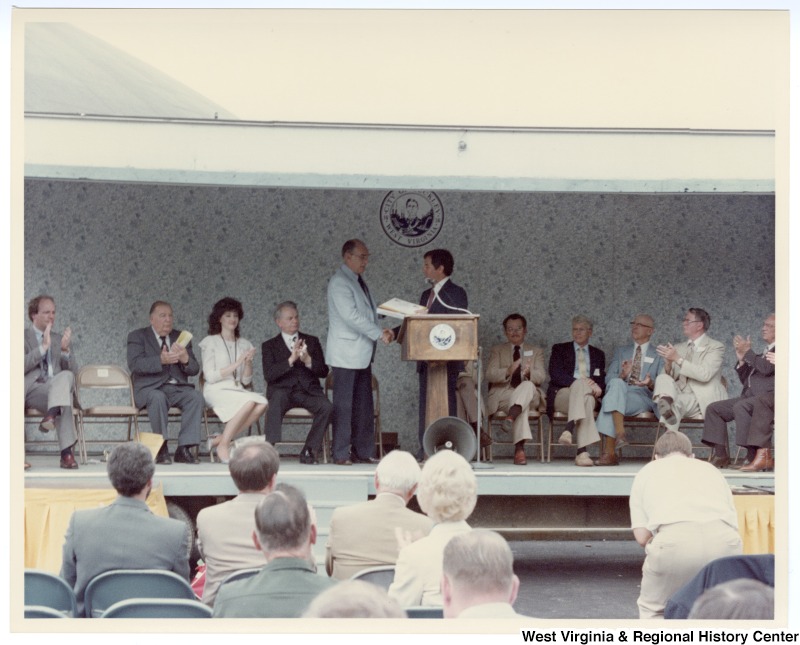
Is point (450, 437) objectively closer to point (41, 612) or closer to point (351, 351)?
point (351, 351)

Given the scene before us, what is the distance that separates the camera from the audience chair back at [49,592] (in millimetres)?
3850

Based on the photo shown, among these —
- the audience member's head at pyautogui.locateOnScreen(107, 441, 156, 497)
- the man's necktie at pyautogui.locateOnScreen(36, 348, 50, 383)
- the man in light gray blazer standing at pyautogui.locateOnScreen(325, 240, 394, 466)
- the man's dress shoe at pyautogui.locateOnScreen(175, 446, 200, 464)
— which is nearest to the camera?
the audience member's head at pyautogui.locateOnScreen(107, 441, 156, 497)

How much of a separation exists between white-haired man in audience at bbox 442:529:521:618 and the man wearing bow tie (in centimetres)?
495

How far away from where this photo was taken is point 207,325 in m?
9.09

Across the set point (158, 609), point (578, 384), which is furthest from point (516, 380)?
point (158, 609)

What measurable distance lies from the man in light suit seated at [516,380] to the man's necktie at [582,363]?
272 millimetres

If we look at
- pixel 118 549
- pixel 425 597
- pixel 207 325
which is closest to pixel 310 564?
pixel 425 597

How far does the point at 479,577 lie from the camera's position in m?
3.01

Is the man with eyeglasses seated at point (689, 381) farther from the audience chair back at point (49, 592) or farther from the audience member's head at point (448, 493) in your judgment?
the audience chair back at point (49, 592)

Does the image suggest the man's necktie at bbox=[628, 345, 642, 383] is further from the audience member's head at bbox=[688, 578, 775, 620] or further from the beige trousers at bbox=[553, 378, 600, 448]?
the audience member's head at bbox=[688, 578, 775, 620]

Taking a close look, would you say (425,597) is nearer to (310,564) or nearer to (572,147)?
(310,564)

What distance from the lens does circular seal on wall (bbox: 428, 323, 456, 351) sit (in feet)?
23.1

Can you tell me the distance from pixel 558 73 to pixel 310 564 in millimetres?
5721

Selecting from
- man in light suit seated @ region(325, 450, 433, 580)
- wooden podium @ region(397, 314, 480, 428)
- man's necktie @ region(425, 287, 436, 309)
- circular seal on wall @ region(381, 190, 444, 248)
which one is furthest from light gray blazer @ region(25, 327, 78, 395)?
man in light suit seated @ region(325, 450, 433, 580)
